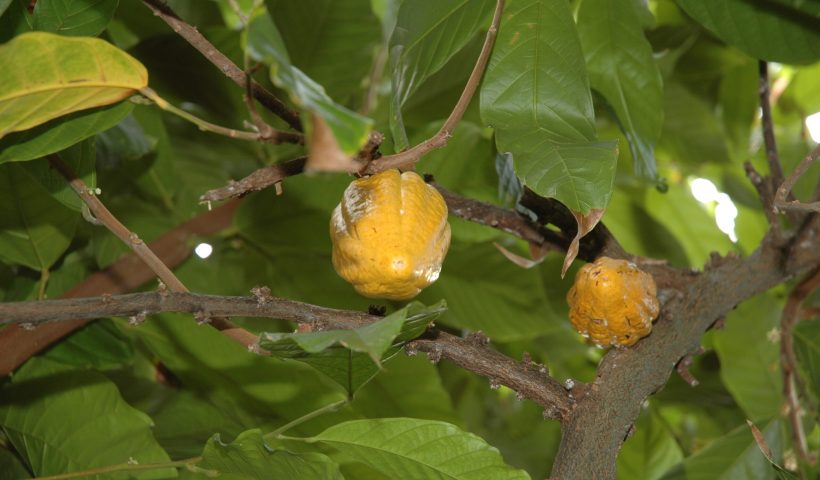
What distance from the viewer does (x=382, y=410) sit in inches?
40.3

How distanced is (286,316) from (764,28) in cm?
59

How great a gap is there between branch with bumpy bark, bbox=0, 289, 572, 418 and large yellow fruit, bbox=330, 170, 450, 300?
0.03 metres

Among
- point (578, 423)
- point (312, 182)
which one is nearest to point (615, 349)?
point (578, 423)

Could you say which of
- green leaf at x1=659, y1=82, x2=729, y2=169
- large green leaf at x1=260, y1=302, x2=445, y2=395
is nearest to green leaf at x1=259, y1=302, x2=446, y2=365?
large green leaf at x1=260, y1=302, x2=445, y2=395

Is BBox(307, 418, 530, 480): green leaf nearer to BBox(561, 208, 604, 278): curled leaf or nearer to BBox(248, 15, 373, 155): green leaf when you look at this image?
BBox(561, 208, 604, 278): curled leaf

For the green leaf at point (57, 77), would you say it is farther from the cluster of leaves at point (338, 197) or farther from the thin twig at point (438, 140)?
the thin twig at point (438, 140)

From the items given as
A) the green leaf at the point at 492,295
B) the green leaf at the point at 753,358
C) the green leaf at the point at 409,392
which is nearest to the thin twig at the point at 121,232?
the green leaf at the point at 409,392

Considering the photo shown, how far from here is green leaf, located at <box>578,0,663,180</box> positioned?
90 cm

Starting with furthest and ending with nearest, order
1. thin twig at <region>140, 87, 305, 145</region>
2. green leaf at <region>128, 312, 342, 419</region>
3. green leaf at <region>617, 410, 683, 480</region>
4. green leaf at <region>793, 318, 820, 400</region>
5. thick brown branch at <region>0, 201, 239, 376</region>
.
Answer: green leaf at <region>617, 410, 683, 480</region>
green leaf at <region>793, 318, 820, 400</region>
green leaf at <region>128, 312, 342, 419</region>
thick brown branch at <region>0, 201, 239, 376</region>
thin twig at <region>140, 87, 305, 145</region>

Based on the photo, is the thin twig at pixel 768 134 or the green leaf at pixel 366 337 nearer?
the green leaf at pixel 366 337

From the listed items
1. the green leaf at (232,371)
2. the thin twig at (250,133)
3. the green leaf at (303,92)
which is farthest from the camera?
the green leaf at (232,371)

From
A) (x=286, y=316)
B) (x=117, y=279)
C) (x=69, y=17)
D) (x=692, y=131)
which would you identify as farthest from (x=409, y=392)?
(x=692, y=131)

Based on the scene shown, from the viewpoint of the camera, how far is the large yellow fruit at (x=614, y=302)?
0.70 m

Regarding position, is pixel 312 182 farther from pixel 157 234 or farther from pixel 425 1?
pixel 425 1
